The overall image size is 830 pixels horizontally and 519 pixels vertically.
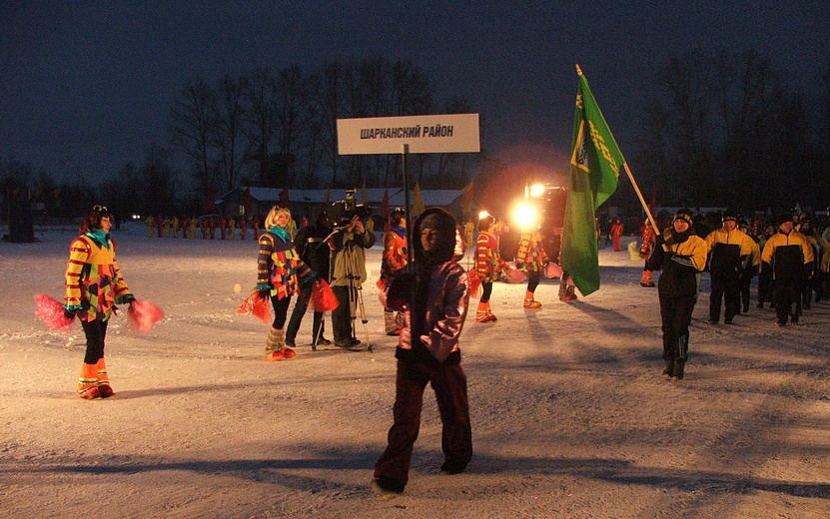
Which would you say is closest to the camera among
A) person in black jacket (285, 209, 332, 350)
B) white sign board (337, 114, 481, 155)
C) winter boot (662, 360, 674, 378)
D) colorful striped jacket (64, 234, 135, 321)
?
white sign board (337, 114, 481, 155)

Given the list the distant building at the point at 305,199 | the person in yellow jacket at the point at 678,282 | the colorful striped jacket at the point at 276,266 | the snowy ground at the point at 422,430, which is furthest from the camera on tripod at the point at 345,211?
the distant building at the point at 305,199


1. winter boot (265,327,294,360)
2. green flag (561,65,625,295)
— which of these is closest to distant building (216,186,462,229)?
winter boot (265,327,294,360)

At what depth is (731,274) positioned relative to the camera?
39.6 feet

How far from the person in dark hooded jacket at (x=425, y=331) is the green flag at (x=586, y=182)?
4041 millimetres

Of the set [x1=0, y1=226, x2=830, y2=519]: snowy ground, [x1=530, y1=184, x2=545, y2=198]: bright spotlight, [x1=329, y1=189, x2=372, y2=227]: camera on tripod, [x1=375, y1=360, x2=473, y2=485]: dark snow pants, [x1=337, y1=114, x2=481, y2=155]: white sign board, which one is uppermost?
[x1=530, y1=184, x2=545, y2=198]: bright spotlight

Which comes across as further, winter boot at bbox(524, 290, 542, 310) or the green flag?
winter boot at bbox(524, 290, 542, 310)

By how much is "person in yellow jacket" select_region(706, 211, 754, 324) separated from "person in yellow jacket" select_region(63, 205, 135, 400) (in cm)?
925

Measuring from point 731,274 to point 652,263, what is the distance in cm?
479

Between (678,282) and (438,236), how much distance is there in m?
3.96

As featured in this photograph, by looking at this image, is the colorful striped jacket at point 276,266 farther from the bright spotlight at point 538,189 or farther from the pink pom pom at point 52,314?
the bright spotlight at point 538,189

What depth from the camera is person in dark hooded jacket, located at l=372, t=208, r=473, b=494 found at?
454 cm

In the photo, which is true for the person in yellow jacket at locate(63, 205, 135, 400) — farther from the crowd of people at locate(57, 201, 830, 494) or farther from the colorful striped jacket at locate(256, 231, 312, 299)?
the colorful striped jacket at locate(256, 231, 312, 299)

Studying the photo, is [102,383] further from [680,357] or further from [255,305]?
[680,357]

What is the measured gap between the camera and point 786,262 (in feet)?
38.9
